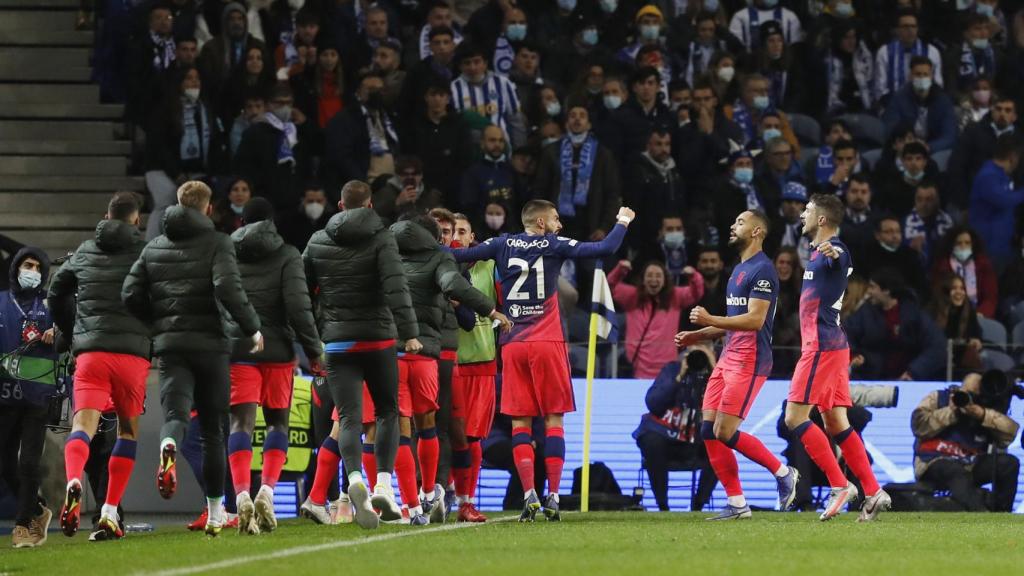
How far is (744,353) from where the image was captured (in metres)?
13.5

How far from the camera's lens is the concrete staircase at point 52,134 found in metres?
21.0

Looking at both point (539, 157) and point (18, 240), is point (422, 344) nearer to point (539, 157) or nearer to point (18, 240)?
point (539, 157)

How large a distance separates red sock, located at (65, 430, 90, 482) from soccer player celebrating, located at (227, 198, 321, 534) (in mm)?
1013

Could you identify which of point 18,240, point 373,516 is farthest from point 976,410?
point 18,240

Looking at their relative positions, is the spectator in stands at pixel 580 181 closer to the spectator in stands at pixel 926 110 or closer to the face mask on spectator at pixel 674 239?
the face mask on spectator at pixel 674 239

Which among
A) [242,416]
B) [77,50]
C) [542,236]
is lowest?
[242,416]

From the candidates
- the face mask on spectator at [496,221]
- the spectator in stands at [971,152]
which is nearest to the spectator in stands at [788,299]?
the face mask on spectator at [496,221]

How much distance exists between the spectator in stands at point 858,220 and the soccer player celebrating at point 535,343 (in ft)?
22.4

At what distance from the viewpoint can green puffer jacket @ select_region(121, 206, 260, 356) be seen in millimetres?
11383

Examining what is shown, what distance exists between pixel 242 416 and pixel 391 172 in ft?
26.3

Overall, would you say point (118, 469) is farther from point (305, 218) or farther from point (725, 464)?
point (305, 218)

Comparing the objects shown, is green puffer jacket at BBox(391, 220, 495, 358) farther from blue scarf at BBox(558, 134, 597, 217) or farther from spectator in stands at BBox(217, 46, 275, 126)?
spectator in stands at BBox(217, 46, 275, 126)

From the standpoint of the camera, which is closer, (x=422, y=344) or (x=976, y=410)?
(x=422, y=344)

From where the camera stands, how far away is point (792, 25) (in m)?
23.2
